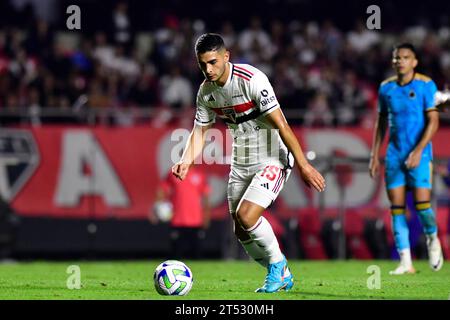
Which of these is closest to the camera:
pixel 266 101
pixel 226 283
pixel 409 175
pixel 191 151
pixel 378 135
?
pixel 266 101

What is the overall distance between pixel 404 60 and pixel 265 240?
3768 millimetres

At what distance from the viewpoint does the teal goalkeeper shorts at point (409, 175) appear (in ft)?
42.2

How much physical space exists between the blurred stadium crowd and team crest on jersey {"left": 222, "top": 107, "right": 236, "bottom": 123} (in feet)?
29.7

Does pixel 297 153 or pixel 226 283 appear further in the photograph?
pixel 226 283

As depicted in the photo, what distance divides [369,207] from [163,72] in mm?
5346

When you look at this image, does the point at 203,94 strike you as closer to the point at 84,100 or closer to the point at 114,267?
the point at 114,267

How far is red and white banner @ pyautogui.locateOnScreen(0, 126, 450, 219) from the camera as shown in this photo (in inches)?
743

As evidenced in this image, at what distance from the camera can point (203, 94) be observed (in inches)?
403

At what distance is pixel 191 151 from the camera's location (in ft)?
34.0

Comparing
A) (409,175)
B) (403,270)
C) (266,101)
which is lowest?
(403,270)

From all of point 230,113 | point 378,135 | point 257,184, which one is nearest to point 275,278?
point 257,184

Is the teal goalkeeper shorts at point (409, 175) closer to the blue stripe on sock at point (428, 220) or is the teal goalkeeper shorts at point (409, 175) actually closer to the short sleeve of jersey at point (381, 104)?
the blue stripe on sock at point (428, 220)

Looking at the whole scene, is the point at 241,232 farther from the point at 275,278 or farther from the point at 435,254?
the point at 435,254

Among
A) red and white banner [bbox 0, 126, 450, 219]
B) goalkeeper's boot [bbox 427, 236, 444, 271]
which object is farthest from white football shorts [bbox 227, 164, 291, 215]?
red and white banner [bbox 0, 126, 450, 219]
